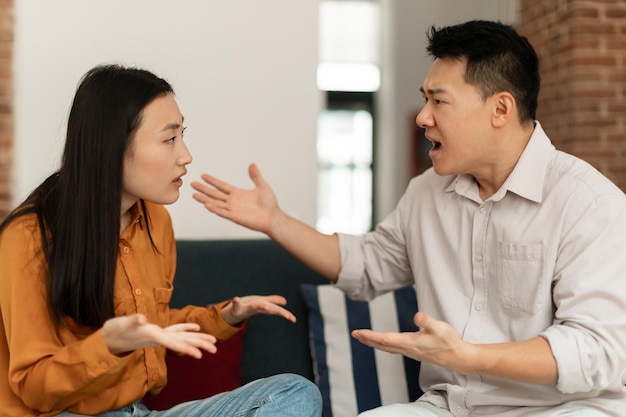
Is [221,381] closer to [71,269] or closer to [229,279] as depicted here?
[229,279]

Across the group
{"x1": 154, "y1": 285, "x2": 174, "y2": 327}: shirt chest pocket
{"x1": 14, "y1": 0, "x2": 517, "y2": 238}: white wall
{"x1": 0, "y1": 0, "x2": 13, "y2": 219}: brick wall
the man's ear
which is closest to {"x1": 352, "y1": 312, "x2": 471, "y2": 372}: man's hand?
{"x1": 154, "y1": 285, "x2": 174, "y2": 327}: shirt chest pocket

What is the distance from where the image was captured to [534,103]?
6.49ft

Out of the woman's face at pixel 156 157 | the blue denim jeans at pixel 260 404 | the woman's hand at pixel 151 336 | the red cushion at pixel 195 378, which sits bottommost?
the red cushion at pixel 195 378

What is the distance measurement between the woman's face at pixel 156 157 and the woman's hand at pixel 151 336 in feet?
1.39

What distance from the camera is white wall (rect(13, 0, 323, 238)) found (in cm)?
258

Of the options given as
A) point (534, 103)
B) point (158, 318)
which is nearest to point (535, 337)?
point (534, 103)

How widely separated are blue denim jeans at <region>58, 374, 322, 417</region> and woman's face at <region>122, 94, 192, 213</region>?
479 millimetres

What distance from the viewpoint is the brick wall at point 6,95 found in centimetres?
270

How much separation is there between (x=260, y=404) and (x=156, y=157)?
604mm

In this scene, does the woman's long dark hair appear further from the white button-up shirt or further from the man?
the white button-up shirt

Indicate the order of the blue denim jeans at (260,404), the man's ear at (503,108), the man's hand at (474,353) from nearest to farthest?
the man's hand at (474,353) < the blue denim jeans at (260,404) < the man's ear at (503,108)

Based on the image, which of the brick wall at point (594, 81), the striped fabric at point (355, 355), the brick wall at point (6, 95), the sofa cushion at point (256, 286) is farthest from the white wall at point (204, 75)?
the brick wall at point (594, 81)

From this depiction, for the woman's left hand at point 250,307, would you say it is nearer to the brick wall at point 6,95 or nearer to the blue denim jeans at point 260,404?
the blue denim jeans at point 260,404

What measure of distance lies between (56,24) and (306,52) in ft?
2.80
